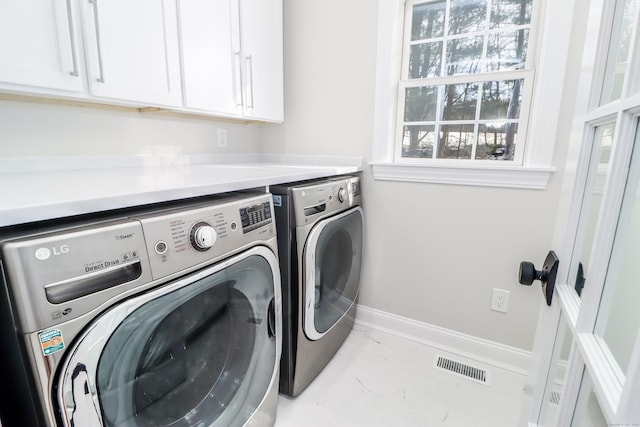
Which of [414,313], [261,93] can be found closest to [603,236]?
[414,313]

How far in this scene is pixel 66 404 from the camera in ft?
1.81

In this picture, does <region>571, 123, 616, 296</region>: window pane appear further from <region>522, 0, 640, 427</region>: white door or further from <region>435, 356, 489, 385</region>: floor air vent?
<region>435, 356, 489, 385</region>: floor air vent

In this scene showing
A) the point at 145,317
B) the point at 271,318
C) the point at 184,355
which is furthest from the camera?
the point at 271,318

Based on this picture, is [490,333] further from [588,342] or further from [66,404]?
[66,404]

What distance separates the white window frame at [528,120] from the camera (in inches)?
52.8

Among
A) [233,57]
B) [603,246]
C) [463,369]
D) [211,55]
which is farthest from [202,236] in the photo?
[463,369]

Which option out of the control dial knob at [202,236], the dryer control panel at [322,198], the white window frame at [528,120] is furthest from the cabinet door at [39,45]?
the white window frame at [528,120]

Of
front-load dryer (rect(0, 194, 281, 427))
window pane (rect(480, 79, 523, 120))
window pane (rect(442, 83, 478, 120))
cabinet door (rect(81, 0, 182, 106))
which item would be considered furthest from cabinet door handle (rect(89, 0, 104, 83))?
window pane (rect(480, 79, 523, 120))

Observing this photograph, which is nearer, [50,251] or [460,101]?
[50,251]

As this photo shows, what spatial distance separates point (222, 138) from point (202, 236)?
4.45 ft

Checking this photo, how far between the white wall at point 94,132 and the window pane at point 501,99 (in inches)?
60.6

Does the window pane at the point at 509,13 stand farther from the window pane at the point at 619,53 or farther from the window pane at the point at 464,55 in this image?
the window pane at the point at 619,53

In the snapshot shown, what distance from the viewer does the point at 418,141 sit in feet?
5.95

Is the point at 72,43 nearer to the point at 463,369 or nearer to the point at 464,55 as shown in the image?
the point at 464,55
